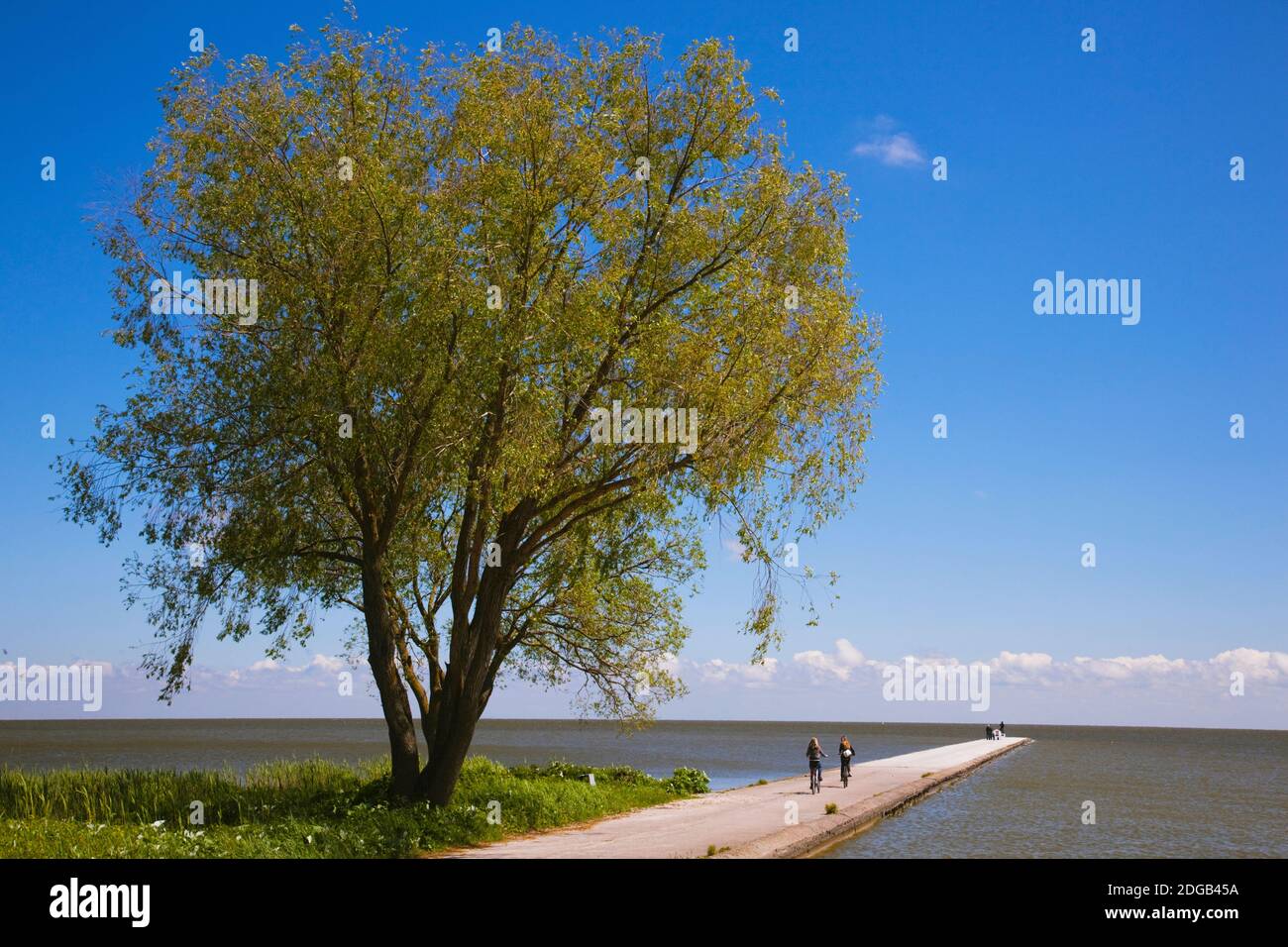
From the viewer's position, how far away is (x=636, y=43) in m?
21.7

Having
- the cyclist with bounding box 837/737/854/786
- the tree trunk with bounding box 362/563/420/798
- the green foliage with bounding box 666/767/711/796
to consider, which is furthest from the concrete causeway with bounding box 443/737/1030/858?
the tree trunk with bounding box 362/563/420/798

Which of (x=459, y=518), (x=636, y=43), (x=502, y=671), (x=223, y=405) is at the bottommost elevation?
(x=502, y=671)

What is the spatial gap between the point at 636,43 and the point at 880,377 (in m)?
8.37

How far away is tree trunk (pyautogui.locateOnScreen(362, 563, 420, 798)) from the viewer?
71.9 feet

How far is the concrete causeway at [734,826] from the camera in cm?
1919

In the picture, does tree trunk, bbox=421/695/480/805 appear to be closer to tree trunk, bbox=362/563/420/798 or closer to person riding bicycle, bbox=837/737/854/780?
tree trunk, bbox=362/563/420/798

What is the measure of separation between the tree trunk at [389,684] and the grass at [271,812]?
27.8 inches

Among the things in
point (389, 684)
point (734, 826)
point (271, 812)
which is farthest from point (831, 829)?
point (271, 812)

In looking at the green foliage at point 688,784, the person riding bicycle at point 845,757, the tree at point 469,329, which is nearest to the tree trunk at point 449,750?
the tree at point 469,329

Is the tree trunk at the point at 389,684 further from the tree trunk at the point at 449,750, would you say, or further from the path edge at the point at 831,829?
the path edge at the point at 831,829

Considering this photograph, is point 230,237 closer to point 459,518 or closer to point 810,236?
point 459,518

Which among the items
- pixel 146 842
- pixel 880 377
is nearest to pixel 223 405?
pixel 146 842

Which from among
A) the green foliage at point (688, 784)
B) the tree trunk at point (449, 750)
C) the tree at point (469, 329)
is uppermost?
the tree at point (469, 329)

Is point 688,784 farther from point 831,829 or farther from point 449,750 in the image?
point 449,750
